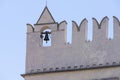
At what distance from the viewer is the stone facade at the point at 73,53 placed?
64.9 meters

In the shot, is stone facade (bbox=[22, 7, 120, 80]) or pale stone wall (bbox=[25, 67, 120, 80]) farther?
stone facade (bbox=[22, 7, 120, 80])

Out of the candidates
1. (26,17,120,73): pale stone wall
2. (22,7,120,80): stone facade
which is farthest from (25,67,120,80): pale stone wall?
(26,17,120,73): pale stone wall

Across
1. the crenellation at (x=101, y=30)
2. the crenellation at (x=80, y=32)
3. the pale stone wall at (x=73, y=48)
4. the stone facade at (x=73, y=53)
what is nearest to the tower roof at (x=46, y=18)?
the stone facade at (x=73, y=53)

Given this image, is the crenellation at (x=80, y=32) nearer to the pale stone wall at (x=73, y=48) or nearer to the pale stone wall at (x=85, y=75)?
the pale stone wall at (x=73, y=48)

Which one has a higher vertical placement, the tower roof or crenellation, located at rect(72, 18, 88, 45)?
the tower roof

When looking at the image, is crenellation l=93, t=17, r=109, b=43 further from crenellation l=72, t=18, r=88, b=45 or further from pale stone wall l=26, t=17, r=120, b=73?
crenellation l=72, t=18, r=88, b=45

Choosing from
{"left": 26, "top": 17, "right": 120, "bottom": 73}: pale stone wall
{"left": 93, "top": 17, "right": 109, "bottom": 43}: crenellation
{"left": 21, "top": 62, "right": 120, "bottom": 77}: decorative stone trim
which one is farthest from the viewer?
{"left": 93, "top": 17, "right": 109, "bottom": 43}: crenellation

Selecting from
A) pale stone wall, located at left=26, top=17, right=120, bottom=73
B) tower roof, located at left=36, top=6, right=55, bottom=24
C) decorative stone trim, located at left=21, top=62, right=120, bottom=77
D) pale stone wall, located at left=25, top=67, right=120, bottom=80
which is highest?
tower roof, located at left=36, top=6, right=55, bottom=24

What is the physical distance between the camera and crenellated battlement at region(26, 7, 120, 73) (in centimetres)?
6506

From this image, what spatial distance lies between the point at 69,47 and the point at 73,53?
252 millimetres

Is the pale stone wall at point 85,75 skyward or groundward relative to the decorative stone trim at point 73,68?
groundward

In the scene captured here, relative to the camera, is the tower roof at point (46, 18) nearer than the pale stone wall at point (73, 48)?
No

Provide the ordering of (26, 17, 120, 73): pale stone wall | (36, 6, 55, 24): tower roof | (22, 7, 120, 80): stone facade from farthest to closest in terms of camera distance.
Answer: (36, 6, 55, 24): tower roof
(26, 17, 120, 73): pale stone wall
(22, 7, 120, 80): stone facade

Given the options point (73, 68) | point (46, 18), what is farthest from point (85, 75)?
point (46, 18)
